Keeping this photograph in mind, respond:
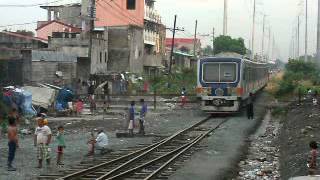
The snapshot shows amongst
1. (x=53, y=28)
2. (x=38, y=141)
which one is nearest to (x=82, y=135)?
(x=38, y=141)

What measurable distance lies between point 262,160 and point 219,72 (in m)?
14.6

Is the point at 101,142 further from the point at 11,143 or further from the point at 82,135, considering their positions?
the point at 82,135

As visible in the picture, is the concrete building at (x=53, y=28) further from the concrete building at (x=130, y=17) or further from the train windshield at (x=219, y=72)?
the train windshield at (x=219, y=72)

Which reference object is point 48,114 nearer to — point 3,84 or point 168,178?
point 3,84

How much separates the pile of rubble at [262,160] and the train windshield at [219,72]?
20.4ft

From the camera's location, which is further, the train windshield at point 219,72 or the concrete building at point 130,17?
the concrete building at point 130,17

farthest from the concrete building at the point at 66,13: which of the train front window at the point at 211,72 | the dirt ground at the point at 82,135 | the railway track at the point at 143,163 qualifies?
the railway track at the point at 143,163

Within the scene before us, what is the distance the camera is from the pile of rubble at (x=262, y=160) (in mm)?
14492

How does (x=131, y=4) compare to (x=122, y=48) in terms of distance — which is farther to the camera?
(x=131, y=4)

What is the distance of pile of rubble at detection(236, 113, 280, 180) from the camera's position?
14.5m

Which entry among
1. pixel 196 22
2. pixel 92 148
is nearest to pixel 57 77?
pixel 92 148

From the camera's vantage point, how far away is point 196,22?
83.1 m

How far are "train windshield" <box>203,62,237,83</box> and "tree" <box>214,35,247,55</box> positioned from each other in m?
76.0

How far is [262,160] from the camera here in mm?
17094
